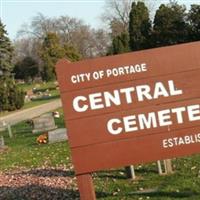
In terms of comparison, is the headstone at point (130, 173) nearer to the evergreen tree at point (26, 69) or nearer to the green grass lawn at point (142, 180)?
the green grass lawn at point (142, 180)

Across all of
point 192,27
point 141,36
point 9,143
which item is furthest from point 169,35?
point 9,143

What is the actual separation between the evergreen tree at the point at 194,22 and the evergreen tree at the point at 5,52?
905 inches

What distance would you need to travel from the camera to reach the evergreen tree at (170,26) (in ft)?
179

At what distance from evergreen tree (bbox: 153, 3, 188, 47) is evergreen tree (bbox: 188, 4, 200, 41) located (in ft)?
1.89

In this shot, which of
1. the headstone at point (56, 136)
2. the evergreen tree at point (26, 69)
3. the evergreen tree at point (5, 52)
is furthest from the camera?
the evergreen tree at point (26, 69)

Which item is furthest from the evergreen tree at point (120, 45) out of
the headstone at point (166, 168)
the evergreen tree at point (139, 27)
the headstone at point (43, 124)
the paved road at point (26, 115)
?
the headstone at point (166, 168)

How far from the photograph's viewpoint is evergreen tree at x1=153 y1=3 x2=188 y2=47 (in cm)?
5450

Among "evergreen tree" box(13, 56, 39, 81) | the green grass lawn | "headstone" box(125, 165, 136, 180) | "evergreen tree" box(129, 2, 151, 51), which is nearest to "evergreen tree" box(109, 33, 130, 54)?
"evergreen tree" box(129, 2, 151, 51)

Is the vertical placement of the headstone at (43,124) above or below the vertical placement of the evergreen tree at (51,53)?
below

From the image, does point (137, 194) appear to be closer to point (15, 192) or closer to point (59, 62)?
point (15, 192)

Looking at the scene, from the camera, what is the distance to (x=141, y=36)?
62.0 metres

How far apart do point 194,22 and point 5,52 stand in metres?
25.7

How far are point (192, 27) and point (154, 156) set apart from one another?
47560mm

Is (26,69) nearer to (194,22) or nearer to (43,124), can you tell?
(194,22)
